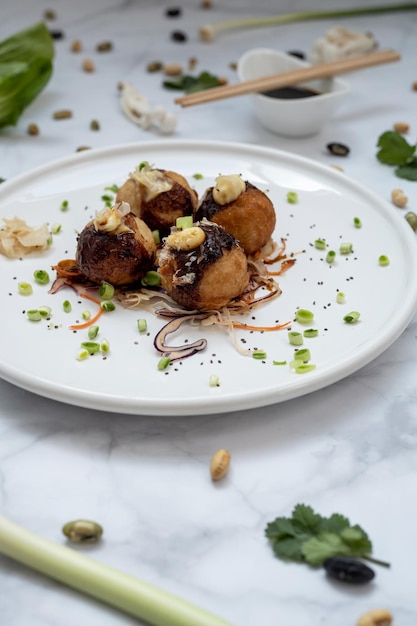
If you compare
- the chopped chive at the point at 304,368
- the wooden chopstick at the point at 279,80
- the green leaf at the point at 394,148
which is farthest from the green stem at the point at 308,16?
the chopped chive at the point at 304,368

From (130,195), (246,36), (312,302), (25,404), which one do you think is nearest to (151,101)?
(246,36)

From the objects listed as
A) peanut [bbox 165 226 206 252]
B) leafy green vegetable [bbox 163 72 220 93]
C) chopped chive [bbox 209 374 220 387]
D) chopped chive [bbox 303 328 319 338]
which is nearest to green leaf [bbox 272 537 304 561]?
chopped chive [bbox 209 374 220 387]

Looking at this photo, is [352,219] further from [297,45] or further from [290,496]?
[297,45]

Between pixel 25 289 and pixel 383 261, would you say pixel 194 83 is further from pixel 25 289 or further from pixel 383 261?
pixel 25 289

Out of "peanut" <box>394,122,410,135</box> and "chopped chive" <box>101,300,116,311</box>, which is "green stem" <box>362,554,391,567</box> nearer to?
"chopped chive" <box>101,300,116,311</box>

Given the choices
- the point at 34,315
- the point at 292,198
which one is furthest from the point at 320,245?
the point at 34,315

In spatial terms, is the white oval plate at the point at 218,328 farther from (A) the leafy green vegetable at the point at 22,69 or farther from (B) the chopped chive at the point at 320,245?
(A) the leafy green vegetable at the point at 22,69
